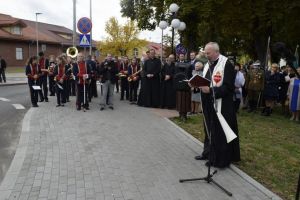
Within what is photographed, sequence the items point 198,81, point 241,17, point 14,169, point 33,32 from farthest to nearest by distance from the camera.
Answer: point 33,32 < point 241,17 < point 14,169 < point 198,81

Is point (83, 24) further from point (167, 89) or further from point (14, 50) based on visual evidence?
point (14, 50)

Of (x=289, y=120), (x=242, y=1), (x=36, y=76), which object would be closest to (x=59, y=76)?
(x=36, y=76)

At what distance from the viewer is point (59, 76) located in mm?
13742

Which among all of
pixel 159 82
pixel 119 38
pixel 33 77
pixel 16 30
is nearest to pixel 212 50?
pixel 159 82

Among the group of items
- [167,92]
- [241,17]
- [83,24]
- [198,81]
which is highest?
[241,17]

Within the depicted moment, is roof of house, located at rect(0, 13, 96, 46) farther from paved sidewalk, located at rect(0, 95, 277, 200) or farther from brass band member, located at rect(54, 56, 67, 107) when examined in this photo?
paved sidewalk, located at rect(0, 95, 277, 200)

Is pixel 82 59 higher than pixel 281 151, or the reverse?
pixel 82 59

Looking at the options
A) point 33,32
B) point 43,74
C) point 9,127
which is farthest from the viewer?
point 33,32

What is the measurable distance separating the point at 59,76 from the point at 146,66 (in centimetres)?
322

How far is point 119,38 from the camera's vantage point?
2206 inches

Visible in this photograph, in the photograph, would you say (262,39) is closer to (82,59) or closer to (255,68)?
(255,68)

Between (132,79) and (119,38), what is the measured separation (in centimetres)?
4177

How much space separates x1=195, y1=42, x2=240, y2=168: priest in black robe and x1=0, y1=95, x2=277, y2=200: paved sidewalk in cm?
32

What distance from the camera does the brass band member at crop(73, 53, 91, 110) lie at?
1255 centimetres
